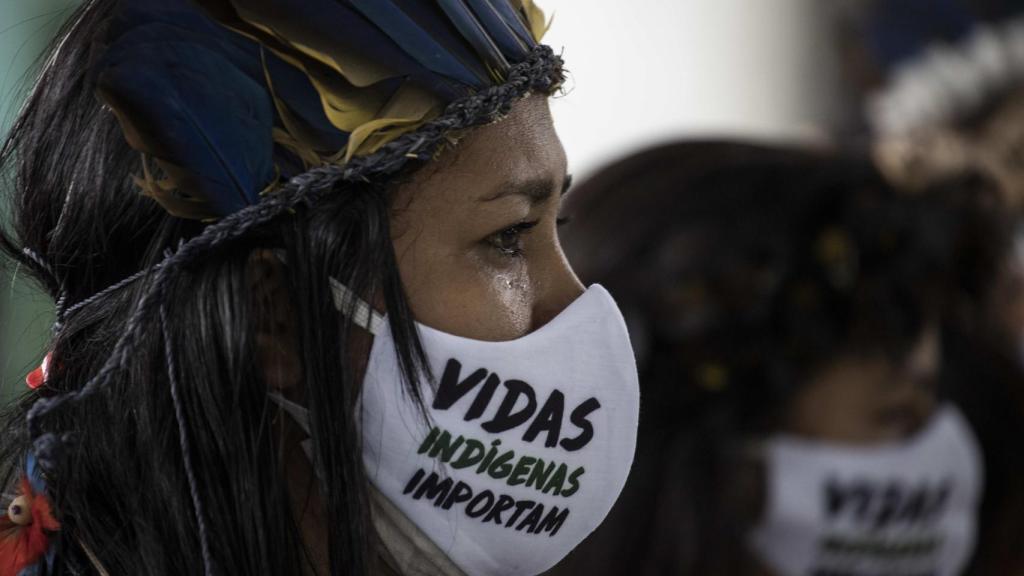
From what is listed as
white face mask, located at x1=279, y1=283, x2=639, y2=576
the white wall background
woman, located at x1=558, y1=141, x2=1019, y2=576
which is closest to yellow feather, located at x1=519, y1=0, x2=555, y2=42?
white face mask, located at x1=279, y1=283, x2=639, y2=576

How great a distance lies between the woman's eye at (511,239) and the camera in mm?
1794

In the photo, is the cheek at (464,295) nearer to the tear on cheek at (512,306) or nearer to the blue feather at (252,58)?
the tear on cheek at (512,306)

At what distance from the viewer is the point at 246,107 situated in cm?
164

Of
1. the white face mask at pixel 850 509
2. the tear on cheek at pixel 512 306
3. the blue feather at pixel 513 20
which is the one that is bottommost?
the white face mask at pixel 850 509

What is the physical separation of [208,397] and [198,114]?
324 mm

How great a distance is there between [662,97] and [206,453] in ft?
13.8

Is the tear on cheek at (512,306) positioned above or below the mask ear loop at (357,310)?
above

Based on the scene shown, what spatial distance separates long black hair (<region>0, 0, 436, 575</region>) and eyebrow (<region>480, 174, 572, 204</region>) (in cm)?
15

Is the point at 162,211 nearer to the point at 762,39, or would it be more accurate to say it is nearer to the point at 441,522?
the point at 441,522

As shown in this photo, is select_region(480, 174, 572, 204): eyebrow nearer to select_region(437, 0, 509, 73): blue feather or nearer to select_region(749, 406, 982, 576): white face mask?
select_region(437, 0, 509, 73): blue feather

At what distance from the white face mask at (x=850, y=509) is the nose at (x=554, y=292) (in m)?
1.54

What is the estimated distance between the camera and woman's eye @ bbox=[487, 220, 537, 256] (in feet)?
5.89

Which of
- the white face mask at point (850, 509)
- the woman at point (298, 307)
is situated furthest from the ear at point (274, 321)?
the white face mask at point (850, 509)

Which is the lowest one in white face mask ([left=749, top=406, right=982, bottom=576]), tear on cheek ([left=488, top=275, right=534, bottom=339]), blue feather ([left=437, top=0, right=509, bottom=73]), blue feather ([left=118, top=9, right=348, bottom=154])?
white face mask ([left=749, top=406, right=982, bottom=576])
